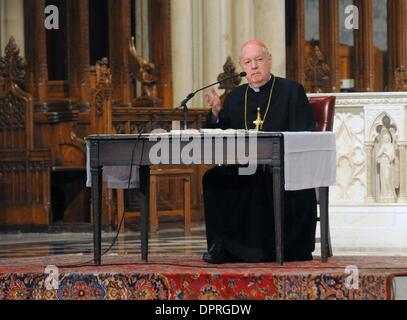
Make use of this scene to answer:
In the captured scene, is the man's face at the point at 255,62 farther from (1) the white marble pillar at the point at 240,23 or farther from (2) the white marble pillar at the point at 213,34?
(1) the white marble pillar at the point at 240,23

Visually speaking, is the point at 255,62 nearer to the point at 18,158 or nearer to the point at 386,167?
the point at 386,167

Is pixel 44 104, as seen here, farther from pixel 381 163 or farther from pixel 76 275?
pixel 76 275

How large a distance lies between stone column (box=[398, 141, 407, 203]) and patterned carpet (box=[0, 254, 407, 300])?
348cm

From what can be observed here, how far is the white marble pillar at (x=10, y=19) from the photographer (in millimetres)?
15053

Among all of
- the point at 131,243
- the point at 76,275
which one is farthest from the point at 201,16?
the point at 76,275

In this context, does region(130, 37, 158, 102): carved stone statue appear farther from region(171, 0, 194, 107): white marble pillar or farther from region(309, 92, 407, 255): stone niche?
region(309, 92, 407, 255): stone niche

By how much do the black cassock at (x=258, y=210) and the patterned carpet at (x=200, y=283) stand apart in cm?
62

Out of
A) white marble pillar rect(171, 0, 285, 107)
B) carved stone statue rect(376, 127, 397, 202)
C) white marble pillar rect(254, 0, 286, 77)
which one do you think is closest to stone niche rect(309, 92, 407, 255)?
carved stone statue rect(376, 127, 397, 202)

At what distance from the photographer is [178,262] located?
26.1 ft

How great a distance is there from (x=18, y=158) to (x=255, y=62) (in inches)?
243

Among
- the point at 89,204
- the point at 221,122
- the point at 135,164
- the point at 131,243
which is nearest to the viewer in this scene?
the point at 135,164

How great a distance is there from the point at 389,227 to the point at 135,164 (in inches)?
139

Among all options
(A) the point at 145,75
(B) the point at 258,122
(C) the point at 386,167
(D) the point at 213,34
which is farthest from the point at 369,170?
(D) the point at 213,34

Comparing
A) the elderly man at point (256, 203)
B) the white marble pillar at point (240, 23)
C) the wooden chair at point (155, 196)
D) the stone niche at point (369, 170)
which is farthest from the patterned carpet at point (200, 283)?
the white marble pillar at point (240, 23)
